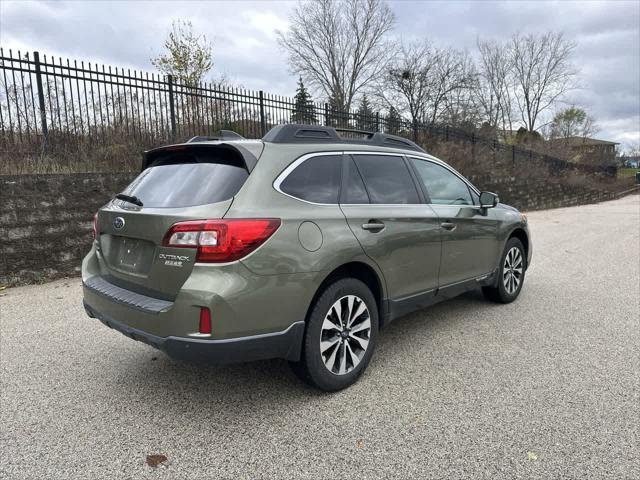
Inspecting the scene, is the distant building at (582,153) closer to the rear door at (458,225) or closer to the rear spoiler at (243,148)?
the rear door at (458,225)

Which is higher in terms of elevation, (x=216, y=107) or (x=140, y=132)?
(x=216, y=107)

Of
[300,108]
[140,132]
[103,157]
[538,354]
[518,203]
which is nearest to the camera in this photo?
[538,354]

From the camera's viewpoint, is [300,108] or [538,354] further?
[300,108]

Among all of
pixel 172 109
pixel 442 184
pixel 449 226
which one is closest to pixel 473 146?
pixel 172 109

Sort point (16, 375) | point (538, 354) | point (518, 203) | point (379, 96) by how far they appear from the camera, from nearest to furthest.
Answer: point (16, 375), point (538, 354), point (518, 203), point (379, 96)

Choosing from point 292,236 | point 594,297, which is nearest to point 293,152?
point 292,236

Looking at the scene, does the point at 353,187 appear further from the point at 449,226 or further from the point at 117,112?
the point at 117,112

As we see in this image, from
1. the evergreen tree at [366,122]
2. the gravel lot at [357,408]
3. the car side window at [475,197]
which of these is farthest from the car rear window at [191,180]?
the evergreen tree at [366,122]

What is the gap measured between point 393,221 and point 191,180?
1.51 meters

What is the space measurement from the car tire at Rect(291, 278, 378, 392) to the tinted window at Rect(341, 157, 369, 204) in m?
0.59

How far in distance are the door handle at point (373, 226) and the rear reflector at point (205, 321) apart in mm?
1264

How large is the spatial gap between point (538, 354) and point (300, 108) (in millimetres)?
9604

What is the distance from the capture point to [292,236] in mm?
2689

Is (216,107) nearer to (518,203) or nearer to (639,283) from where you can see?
(639,283)
